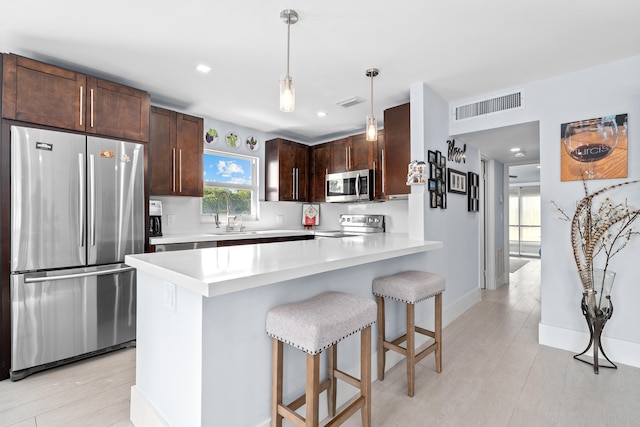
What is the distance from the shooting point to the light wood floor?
1751mm

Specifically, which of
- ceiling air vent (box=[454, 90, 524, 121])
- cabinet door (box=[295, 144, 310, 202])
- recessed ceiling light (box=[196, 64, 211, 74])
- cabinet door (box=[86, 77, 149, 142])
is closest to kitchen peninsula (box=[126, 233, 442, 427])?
cabinet door (box=[86, 77, 149, 142])

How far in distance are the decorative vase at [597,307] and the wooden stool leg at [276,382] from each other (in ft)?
7.86

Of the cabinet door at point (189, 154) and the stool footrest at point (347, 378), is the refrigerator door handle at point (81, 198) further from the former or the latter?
the stool footrest at point (347, 378)

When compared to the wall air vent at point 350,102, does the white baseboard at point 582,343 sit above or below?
below

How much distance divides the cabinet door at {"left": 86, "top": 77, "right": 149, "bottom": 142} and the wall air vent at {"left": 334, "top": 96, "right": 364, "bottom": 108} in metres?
1.94

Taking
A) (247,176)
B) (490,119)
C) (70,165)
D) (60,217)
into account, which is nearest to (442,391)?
(490,119)

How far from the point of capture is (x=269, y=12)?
1882mm

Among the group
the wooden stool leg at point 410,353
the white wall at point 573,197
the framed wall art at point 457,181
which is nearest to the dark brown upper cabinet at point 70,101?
the wooden stool leg at point 410,353

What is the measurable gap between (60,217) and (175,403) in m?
1.78

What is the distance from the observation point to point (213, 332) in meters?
1.31

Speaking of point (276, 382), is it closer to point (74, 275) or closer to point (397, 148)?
point (74, 275)

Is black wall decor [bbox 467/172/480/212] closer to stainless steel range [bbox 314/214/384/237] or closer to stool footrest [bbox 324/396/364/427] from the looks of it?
stainless steel range [bbox 314/214/384/237]

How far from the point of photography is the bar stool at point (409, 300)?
1.96 m

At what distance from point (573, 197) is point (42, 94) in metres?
4.33
